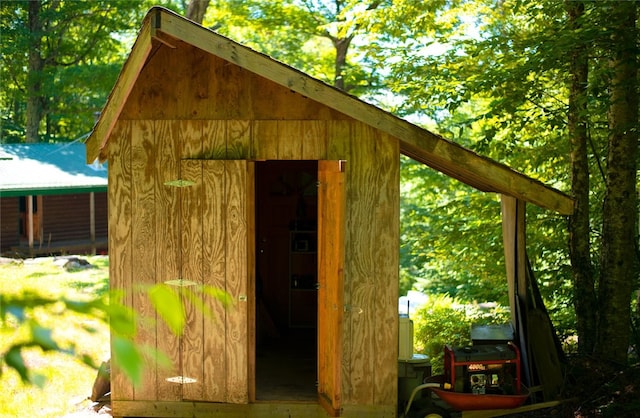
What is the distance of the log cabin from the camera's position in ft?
65.0

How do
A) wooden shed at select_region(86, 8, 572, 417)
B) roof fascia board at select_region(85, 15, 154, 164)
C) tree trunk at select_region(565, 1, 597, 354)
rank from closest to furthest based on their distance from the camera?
roof fascia board at select_region(85, 15, 154, 164) < wooden shed at select_region(86, 8, 572, 417) < tree trunk at select_region(565, 1, 597, 354)

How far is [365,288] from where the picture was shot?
6.55 metres

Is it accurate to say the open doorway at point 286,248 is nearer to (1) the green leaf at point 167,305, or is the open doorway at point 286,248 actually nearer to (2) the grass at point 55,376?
(2) the grass at point 55,376

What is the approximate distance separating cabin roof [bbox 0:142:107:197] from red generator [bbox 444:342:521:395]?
1447 centimetres

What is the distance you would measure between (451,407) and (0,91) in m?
24.0

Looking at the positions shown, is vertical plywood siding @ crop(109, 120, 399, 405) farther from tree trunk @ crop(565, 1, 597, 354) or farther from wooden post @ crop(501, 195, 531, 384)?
tree trunk @ crop(565, 1, 597, 354)

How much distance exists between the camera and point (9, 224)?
21.1 metres

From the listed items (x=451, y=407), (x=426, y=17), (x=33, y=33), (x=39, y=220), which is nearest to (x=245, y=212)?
(x=451, y=407)

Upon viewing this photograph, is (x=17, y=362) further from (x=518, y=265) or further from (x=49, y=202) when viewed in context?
(x=49, y=202)

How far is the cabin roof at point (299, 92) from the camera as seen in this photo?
19.2ft

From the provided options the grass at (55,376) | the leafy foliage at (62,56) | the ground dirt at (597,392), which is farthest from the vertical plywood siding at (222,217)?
the leafy foliage at (62,56)

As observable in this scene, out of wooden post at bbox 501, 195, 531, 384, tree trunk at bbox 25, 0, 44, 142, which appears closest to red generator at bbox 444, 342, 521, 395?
wooden post at bbox 501, 195, 531, 384

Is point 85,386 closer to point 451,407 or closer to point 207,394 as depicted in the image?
point 207,394

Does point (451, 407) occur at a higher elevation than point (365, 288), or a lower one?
lower
